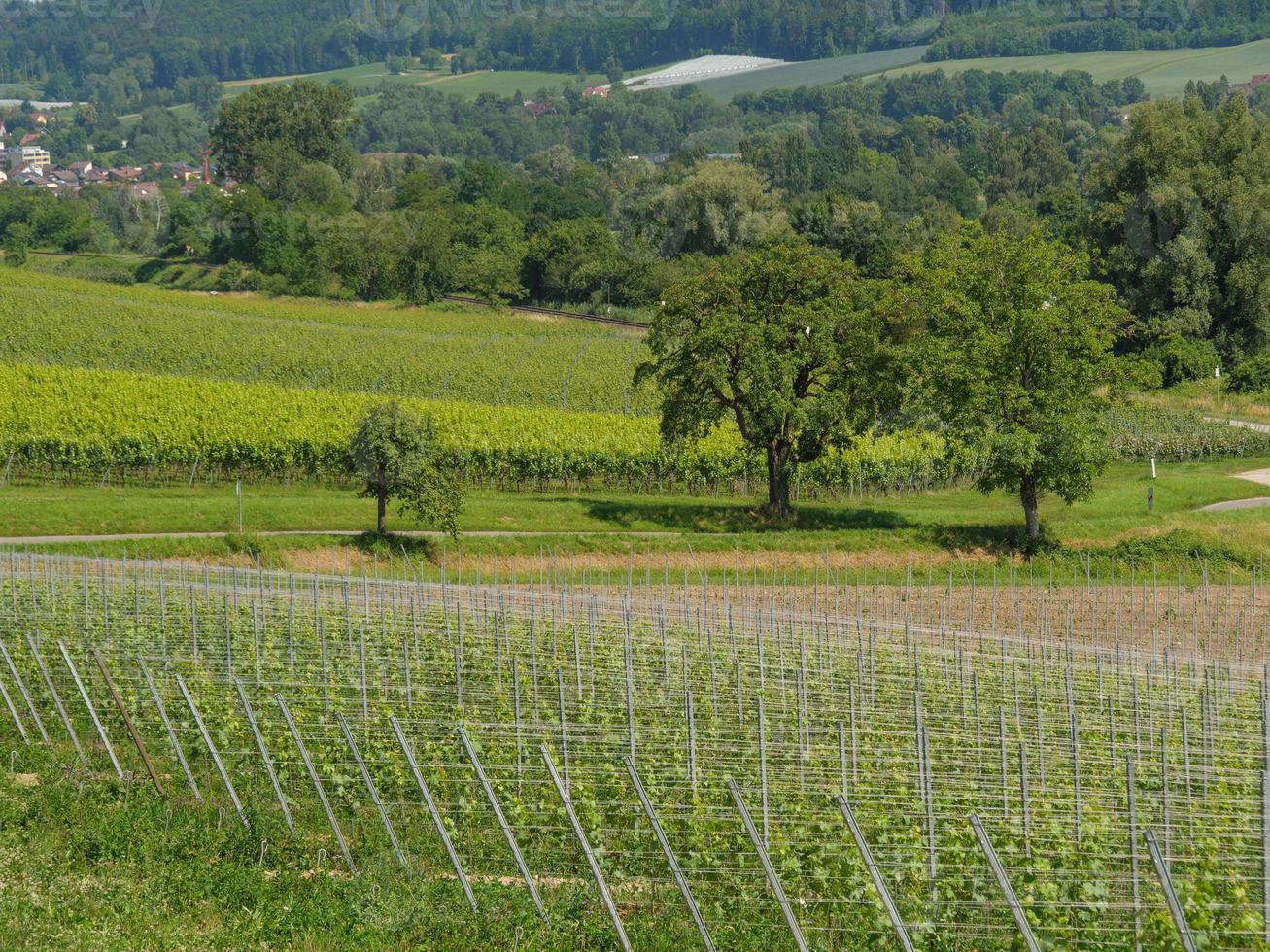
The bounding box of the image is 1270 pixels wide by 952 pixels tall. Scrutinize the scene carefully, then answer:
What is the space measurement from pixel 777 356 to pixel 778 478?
3981mm

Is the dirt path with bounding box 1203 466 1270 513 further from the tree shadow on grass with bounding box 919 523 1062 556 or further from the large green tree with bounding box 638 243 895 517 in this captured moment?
the large green tree with bounding box 638 243 895 517

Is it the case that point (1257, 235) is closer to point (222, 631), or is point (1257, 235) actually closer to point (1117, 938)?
point (222, 631)

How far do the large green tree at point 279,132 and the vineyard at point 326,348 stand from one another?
55.8 metres

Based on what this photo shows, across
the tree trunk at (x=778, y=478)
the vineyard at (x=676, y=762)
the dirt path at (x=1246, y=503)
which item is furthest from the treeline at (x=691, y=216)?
the vineyard at (x=676, y=762)

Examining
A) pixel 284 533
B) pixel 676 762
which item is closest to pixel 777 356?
pixel 284 533

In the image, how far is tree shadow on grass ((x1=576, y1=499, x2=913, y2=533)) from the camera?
162 feet

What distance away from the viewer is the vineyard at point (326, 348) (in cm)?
7812

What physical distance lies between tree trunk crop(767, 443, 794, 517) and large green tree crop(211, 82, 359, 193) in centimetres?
10776

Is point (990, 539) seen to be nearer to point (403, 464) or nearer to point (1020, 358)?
point (1020, 358)

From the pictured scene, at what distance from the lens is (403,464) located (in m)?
43.9

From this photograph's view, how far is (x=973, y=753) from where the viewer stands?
2330 cm

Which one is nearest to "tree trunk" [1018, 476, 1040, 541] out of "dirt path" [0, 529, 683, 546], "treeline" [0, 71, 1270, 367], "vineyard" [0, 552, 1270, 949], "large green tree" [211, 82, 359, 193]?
"treeline" [0, 71, 1270, 367]

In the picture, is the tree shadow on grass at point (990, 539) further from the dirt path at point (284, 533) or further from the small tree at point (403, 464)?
the small tree at point (403, 464)

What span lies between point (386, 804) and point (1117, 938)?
29.5 ft
